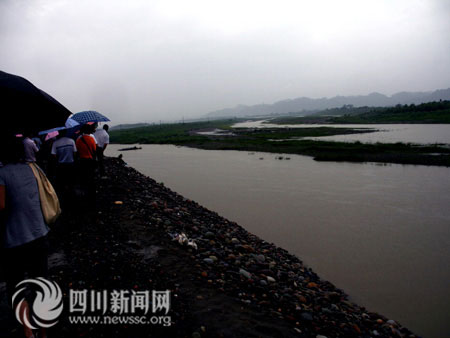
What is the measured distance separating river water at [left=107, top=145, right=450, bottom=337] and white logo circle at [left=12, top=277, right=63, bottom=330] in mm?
6724

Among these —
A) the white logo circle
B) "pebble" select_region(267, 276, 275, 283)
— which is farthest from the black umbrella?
"pebble" select_region(267, 276, 275, 283)

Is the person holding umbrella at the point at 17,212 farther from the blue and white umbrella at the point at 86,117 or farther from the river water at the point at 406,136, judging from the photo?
the river water at the point at 406,136

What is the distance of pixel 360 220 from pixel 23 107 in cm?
1265

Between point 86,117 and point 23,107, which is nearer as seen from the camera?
point 23,107

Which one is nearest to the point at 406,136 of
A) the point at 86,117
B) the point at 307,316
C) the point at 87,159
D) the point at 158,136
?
the point at 86,117

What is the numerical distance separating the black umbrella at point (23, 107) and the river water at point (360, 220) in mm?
7883

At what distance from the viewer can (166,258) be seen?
6.39 m

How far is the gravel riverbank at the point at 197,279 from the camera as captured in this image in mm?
4516

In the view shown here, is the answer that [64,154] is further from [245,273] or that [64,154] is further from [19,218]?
[245,273]

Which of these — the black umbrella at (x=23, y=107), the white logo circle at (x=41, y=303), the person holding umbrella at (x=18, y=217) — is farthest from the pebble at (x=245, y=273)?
the black umbrella at (x=23, y=107)

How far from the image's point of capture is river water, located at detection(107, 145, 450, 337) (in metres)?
7.81

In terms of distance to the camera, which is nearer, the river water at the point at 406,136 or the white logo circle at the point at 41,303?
the white logo circle at the point at 41,303

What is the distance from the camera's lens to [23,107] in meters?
4.22

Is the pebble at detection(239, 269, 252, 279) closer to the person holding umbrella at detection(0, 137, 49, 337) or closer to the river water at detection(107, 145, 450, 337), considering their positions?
the river water at detection(107, 145, 450, 337)
